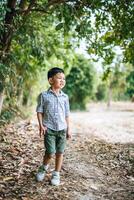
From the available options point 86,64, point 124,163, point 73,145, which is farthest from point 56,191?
point 86,64

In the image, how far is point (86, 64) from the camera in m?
40.1

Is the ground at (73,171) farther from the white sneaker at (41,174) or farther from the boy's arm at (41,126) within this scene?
the boy's arm at (41,126)

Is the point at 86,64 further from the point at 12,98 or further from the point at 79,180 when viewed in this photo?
the point at 79,180

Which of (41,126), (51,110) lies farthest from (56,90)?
(41,126)

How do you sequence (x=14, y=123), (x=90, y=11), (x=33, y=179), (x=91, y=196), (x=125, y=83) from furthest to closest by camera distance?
(x=125, y=83) < (x=14, y=123) < (x=90, y=11) < (x=33, y=179) < (x=91, y=196)

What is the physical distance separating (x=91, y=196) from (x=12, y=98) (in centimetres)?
404

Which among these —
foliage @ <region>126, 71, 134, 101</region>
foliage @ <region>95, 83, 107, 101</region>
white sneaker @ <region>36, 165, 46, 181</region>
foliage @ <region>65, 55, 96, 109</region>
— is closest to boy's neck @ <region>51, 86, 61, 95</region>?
white sneaker @ <region>36, 165, 46, 181</region>

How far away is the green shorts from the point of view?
236 inches

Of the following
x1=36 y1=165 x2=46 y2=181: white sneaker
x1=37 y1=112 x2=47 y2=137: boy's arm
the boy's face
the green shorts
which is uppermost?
the boy's face

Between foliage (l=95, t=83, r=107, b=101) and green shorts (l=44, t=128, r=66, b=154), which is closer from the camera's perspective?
green shorts (l=44, t=128, r=66, b=154)

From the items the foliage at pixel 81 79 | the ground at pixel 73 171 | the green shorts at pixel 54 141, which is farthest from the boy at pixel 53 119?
the foliage at pixel 81 79

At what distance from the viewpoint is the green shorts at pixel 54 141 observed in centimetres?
600

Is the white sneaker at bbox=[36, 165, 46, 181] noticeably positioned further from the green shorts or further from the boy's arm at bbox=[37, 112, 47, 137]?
the boy's arm at bbox=[37, 112, 47, 137]

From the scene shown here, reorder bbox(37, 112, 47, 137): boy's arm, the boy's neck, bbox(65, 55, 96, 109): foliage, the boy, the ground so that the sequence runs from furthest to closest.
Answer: bbox(65, 55, 96, 109): foliage < the boy's neck < the boy < bbox(37, 112, 47, 137): boy's arm < the ground
